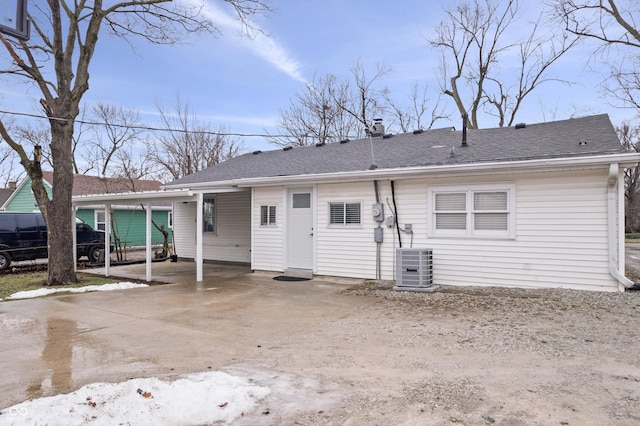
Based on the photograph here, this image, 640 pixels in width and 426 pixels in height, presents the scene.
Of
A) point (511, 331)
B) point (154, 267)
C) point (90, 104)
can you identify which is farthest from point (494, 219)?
point (90, 104)

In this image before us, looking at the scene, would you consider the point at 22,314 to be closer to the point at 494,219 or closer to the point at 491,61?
the point at 494,219

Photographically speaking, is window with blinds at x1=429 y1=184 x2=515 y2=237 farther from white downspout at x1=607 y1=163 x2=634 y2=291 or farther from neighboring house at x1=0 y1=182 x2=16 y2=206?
neighboring house at x1=0 y1=182 x2=16 y2=206

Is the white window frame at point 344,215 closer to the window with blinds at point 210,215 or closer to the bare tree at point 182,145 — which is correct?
the window with blinds at point 210,215

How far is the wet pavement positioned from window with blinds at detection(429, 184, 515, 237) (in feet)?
8.41

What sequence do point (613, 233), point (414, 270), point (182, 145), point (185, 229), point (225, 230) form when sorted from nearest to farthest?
point (613, 233)
point (414, 270)
point (225, 230)
point (185, 229)
point (182, 145)

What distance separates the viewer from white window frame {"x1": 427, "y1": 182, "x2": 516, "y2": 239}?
8.19 m

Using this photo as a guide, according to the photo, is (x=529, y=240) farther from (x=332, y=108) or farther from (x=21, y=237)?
(x=332, y=108)

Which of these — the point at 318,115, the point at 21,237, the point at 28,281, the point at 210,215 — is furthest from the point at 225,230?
the point at 318,115

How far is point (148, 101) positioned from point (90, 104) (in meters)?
6.62

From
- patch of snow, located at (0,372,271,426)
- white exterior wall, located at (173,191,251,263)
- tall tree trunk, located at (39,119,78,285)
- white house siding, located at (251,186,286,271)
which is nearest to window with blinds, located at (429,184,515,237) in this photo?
white house siding, located at (251,186,286,271)

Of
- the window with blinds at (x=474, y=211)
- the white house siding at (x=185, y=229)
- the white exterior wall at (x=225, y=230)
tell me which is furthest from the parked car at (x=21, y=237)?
the window with blinds at (x=474, y=211)

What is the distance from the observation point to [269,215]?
37.3 feet

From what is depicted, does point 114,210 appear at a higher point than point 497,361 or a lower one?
higher

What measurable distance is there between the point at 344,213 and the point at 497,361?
243 inches
